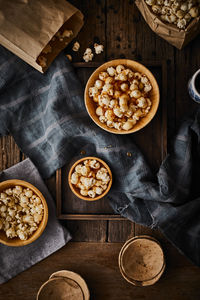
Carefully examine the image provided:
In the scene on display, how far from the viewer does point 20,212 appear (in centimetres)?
114

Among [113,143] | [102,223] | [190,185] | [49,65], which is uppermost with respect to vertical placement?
[49,65]

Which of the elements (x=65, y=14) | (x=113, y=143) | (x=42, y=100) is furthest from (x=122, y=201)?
(x=65, y=14)

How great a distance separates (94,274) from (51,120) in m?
0.68

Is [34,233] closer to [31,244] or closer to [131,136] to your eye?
[31,244]

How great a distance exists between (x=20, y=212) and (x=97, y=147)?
40 cm

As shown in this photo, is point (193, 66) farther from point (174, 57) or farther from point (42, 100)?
point (42, 100)

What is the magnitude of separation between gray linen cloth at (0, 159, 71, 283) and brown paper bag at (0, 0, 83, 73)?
17.9 inches

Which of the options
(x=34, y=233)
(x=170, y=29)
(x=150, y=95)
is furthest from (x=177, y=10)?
(x=34, y=233)

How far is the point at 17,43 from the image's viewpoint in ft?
3.42

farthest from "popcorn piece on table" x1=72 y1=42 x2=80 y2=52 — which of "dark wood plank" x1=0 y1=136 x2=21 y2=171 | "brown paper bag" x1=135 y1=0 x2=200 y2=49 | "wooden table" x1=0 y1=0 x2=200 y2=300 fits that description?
"dark wood plank" x1=0 y1=136 x2=21 y2=171

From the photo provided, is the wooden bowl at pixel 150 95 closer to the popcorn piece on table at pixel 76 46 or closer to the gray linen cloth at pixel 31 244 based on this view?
the popcorn piece on table at pixel 76 46

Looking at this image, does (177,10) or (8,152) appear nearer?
(177,10)

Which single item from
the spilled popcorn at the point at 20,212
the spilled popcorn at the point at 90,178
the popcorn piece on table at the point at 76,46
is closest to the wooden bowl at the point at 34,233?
the spilled popcorn at the point at 20,212

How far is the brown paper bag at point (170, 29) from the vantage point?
1049 millimetres
